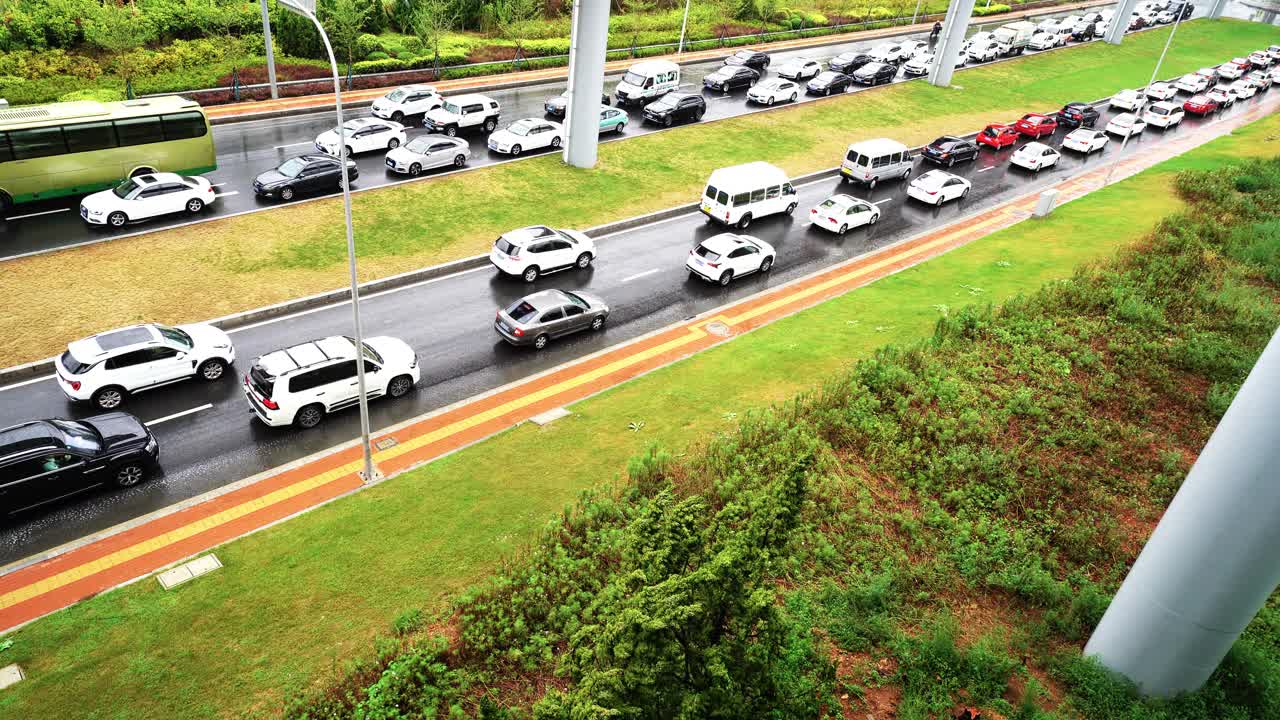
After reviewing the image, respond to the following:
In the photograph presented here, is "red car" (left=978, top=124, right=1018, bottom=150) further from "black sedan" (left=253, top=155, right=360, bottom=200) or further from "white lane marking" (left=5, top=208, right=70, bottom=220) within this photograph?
"white lane marking" (left=5, top=208, right=70, bottom=220)

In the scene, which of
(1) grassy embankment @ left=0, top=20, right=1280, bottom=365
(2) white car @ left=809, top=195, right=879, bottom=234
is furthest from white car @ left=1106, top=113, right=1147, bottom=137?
(2) white car @ left=809, top=195, right=879, bottom=234

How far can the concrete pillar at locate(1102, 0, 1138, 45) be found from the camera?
71.8m

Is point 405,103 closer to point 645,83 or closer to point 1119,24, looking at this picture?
point 645,83

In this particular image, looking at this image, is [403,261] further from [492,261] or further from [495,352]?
[495,352]

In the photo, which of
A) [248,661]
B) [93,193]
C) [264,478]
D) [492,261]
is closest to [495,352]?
[492,261]

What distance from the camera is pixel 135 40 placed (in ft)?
118

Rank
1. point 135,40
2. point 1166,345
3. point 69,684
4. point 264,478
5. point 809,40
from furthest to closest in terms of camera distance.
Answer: point 809,40, point 135,40, point 1166,345, point 264,478, point 69,684

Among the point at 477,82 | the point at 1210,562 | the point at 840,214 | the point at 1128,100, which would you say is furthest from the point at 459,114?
the point at 1128,100

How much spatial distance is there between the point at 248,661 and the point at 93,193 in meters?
22.5

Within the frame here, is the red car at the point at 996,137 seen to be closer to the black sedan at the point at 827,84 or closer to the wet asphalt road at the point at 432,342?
the black sedan at the point at 827,84

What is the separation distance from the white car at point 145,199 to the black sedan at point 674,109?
2186 centimetres

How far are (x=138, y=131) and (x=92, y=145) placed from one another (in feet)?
4.88

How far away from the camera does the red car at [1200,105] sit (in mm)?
55031

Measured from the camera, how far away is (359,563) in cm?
1376
